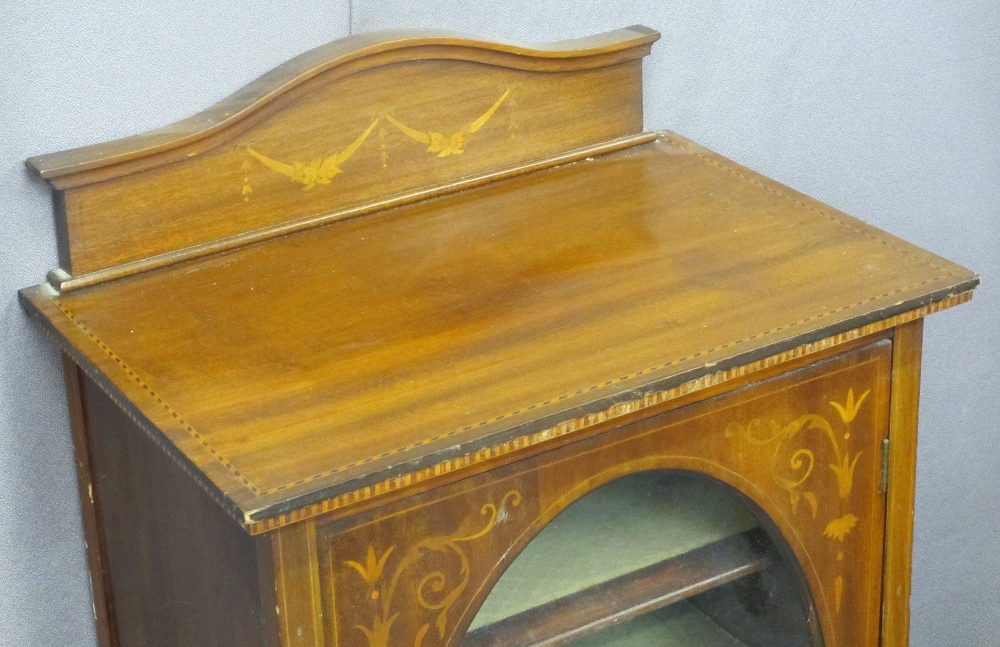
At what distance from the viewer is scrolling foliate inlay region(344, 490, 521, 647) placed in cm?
129

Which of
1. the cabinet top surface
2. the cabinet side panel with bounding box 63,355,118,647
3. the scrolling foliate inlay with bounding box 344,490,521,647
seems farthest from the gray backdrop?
the scrolling foliate inlay with bounding box 344,490,521,647

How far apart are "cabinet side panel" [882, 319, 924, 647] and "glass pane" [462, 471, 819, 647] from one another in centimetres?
11

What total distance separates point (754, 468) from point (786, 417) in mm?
62

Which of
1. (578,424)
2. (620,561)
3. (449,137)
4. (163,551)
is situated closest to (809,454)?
(620,561)

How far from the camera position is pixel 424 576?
1.32 metres

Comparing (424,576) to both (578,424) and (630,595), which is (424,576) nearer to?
(578,424)

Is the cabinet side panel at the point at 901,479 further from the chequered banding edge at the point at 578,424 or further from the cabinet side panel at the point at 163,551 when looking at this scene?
the cabinet side panel at the point at 163,551

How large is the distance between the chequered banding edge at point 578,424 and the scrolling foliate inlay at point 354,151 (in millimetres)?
483

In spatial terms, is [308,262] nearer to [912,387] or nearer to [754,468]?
[754,468]

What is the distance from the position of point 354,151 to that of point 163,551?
0.49 m

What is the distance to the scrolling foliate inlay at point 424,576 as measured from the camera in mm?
1293

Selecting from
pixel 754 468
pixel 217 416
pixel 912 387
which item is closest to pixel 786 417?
pixel 754 468

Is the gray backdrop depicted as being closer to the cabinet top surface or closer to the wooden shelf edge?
the cabinet top surface

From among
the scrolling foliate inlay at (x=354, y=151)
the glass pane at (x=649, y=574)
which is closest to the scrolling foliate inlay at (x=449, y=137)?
the scrolling foliate inlay at (x=354, y=151)
